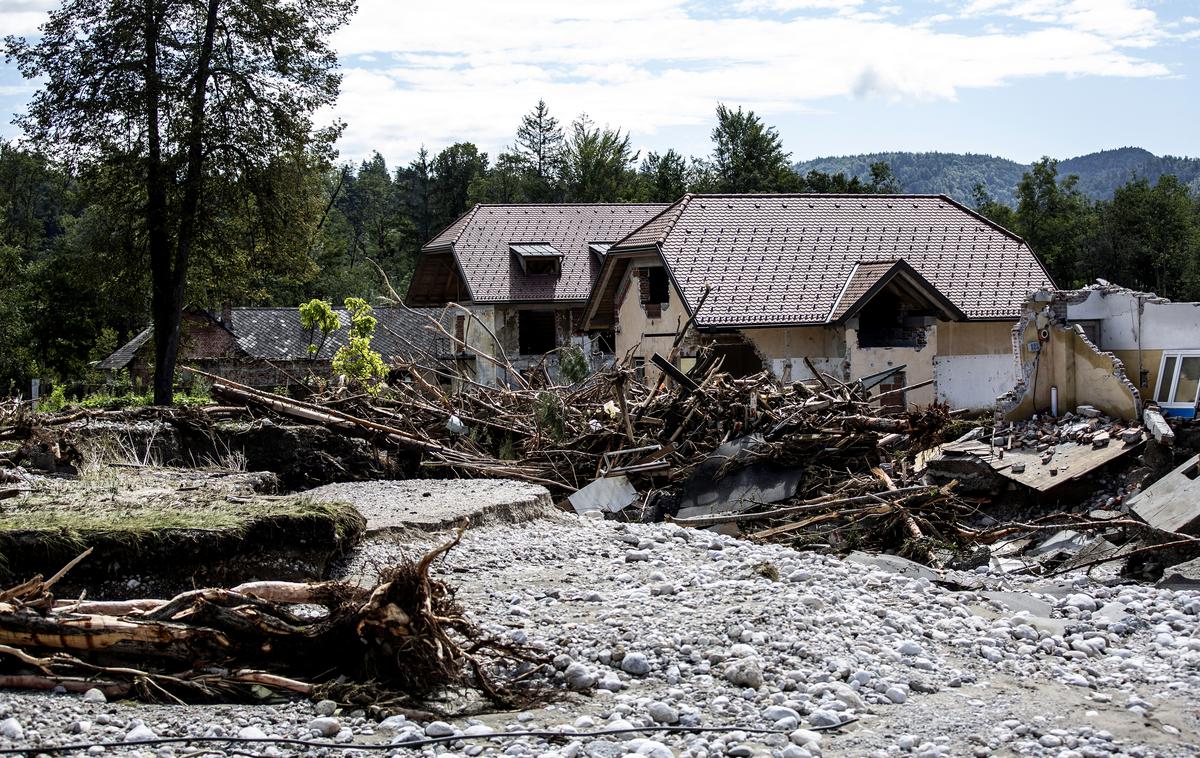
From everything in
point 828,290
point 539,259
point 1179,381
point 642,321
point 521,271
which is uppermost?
point 539,259

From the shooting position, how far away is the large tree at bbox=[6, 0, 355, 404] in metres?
25.3

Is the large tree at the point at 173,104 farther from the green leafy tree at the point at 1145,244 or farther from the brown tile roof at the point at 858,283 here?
the green leafy tree at the point at 1145,244

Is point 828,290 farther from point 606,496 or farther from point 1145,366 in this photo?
point 606,496

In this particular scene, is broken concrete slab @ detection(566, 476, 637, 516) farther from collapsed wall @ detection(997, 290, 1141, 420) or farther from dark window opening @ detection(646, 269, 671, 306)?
dark window opening @ detection(646, 269, 671, 306)

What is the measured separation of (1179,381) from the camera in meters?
16.1

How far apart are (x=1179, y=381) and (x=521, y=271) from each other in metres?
23.4

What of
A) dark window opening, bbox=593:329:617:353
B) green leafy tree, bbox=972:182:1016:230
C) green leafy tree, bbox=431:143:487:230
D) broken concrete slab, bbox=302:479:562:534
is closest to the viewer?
broken concrete slab, bbox=302:479:562:534

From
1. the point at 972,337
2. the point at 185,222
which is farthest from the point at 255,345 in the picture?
the point at 972,337

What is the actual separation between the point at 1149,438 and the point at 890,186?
57.0 meters

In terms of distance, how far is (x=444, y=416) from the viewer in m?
15.1

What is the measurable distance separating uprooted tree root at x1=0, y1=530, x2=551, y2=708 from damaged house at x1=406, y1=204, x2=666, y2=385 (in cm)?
2864

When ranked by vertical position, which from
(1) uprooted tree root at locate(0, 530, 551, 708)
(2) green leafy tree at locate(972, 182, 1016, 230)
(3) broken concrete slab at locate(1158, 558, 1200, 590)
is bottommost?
(3) broken concrete slab at locate(1158, 558, 1200, 590)

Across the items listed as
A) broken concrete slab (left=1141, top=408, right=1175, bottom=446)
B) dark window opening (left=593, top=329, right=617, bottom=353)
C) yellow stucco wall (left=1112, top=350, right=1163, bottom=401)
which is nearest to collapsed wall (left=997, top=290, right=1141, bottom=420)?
yellow stucco wall (left=1112, top=350, right=1163, bottom=401)

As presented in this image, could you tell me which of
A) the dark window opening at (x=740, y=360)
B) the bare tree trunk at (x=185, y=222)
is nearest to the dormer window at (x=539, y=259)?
the dark window opening at (x=740, y=360)
